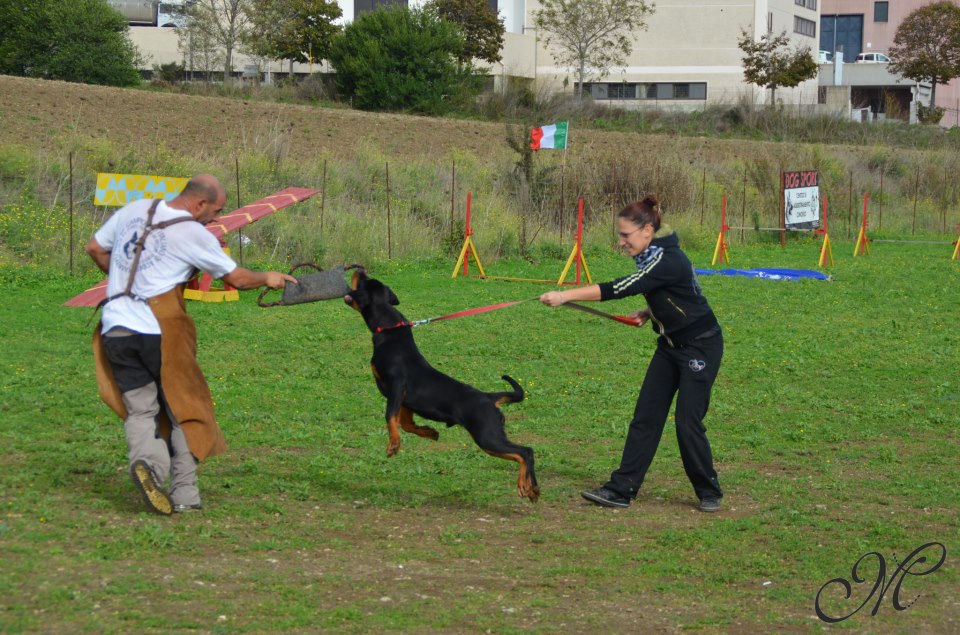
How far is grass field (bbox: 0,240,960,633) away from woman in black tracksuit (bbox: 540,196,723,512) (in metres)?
0.22

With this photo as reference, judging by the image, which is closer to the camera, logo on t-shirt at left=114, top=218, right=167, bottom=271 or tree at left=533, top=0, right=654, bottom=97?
logo on t-shirt at left=114, top=218, right=167, bottom=271

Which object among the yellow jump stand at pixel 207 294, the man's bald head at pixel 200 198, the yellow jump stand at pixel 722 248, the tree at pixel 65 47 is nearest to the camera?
the man's bald head at pixel 200 198

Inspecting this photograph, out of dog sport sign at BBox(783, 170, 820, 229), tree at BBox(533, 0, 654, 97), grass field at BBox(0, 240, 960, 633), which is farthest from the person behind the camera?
tree at BBox(533, 0, 654, 97)

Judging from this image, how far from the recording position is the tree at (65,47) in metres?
42.2

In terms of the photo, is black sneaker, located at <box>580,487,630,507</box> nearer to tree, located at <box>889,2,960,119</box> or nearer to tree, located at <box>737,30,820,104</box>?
tree, located at <box>737,30,820,104</box>

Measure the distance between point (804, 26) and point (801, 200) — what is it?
50.2 m

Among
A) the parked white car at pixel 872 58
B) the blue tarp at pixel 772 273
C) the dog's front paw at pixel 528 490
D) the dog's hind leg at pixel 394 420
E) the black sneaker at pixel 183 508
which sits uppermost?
the parked white car at pixel 872 58

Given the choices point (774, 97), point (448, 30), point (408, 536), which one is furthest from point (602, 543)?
point (774, 97)

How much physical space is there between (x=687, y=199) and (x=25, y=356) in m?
20.9

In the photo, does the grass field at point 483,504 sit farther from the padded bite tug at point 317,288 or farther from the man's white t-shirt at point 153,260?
the padded bite tug at point 317,288

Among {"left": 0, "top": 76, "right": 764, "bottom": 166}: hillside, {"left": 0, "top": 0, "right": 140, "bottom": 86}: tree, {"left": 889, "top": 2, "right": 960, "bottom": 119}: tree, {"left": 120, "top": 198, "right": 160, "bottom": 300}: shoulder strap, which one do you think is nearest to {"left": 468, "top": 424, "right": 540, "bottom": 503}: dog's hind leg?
{"left": 120, "top": 198, "right": 160, "bottom": 300}: shoulder strap

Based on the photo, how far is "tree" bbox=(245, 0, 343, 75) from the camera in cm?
4984

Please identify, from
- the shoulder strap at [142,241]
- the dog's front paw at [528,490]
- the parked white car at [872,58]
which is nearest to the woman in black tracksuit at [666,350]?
the dog's front paw at [528,490]

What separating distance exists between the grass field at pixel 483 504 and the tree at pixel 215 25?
3941 cm
